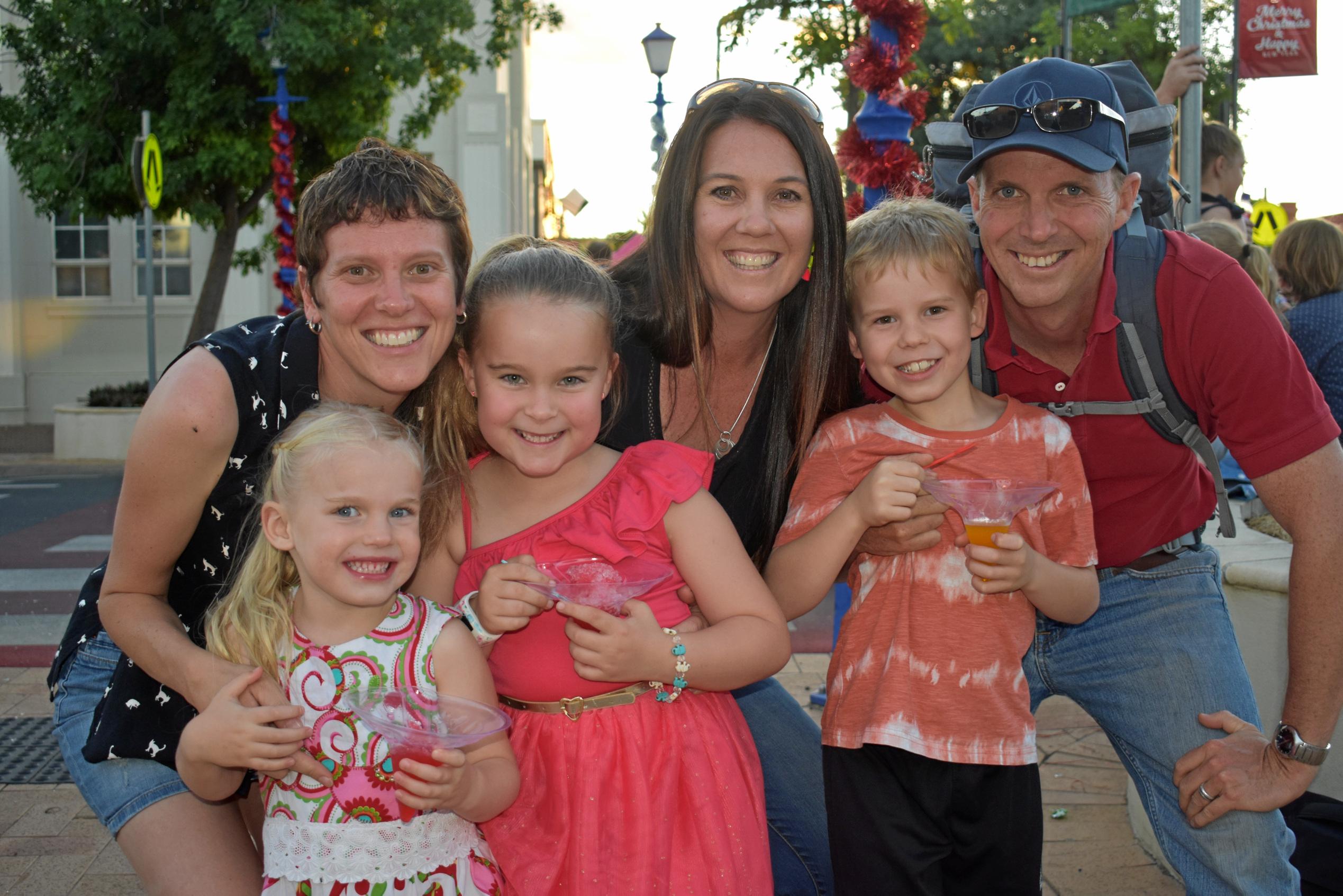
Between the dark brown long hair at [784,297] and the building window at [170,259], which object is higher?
the building window at [170,259]

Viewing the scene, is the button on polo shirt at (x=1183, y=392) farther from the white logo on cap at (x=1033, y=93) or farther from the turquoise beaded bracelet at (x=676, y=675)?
the turquoise beaded bracelet at (x=676, y=675)

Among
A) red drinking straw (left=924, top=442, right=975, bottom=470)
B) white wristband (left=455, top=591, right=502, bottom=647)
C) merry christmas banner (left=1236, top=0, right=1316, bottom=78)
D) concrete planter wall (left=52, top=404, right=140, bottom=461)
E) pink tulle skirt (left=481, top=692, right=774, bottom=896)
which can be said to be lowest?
concrete planter wall (left=52, top=404, right=140, bottom=461)

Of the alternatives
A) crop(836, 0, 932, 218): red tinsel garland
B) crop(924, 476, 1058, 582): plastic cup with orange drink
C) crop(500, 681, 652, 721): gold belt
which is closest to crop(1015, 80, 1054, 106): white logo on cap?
crop(924, 476, 1058, 582): plastic cup with orange drink

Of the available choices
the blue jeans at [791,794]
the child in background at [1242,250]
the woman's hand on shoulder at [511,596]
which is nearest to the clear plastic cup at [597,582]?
the woman's hand on shoulder at [511,596]

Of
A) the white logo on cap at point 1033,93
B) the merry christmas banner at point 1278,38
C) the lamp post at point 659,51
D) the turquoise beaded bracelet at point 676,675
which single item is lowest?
the turquoise beaded bracelet at point 676,675

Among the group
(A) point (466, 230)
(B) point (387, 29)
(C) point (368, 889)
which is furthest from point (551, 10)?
(C) point (368, 889)

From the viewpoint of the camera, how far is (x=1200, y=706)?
9.58 ft

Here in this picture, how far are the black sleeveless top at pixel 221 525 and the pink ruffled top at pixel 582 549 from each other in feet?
1.80

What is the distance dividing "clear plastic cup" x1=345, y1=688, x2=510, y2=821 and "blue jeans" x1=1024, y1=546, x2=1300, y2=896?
5.65 ft

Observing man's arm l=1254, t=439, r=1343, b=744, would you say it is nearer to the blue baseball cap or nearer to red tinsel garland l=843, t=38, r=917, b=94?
the blue baseball cap

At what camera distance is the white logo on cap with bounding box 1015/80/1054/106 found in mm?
3113

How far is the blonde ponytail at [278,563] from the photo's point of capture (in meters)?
2.57

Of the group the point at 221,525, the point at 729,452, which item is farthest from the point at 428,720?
the point at 729,452

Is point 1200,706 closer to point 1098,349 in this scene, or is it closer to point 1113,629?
point 1113,629
